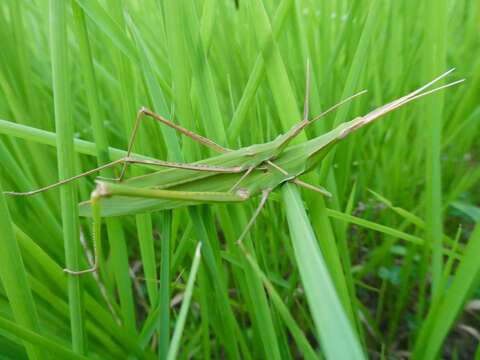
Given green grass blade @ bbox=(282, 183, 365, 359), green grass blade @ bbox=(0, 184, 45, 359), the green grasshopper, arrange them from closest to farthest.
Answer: green grass blade @ bbox=(282, 183, 365, 359)
green grass blade @ bbox=(0, 184, 45, 359)
the green grasshopper

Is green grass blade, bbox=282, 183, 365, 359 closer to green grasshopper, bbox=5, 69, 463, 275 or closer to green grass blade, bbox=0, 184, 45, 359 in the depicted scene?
green grasshopper, bbox=5, 69, 463, 275

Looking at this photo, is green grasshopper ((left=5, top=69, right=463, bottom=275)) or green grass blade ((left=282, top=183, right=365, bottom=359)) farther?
green grasshopper ((left=5, top=69, right=463, bottom=275))

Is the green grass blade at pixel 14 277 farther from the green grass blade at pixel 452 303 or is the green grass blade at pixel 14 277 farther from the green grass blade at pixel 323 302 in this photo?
the green grass blade at pixel 452 303

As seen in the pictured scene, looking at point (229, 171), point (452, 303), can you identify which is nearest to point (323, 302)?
point (452, 303)

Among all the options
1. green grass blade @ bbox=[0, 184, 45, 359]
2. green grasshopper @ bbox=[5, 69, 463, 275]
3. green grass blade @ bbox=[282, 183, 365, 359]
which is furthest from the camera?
green grasshopper @ bbox=[5, 69, 463, 275]

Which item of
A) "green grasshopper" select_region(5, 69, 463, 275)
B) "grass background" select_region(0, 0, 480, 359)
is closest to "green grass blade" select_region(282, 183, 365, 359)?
"grass background" select_region(0, 0, 480, 359)

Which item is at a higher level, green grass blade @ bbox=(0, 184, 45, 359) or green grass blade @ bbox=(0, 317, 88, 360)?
green grass blade @ bbox=(0, 184, 45, 359)

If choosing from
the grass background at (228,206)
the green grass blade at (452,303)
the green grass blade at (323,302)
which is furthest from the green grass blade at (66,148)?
the green grass blade at (452,303)

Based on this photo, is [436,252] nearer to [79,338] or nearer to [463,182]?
[463,182]

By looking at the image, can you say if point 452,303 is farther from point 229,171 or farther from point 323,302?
point 229,171
